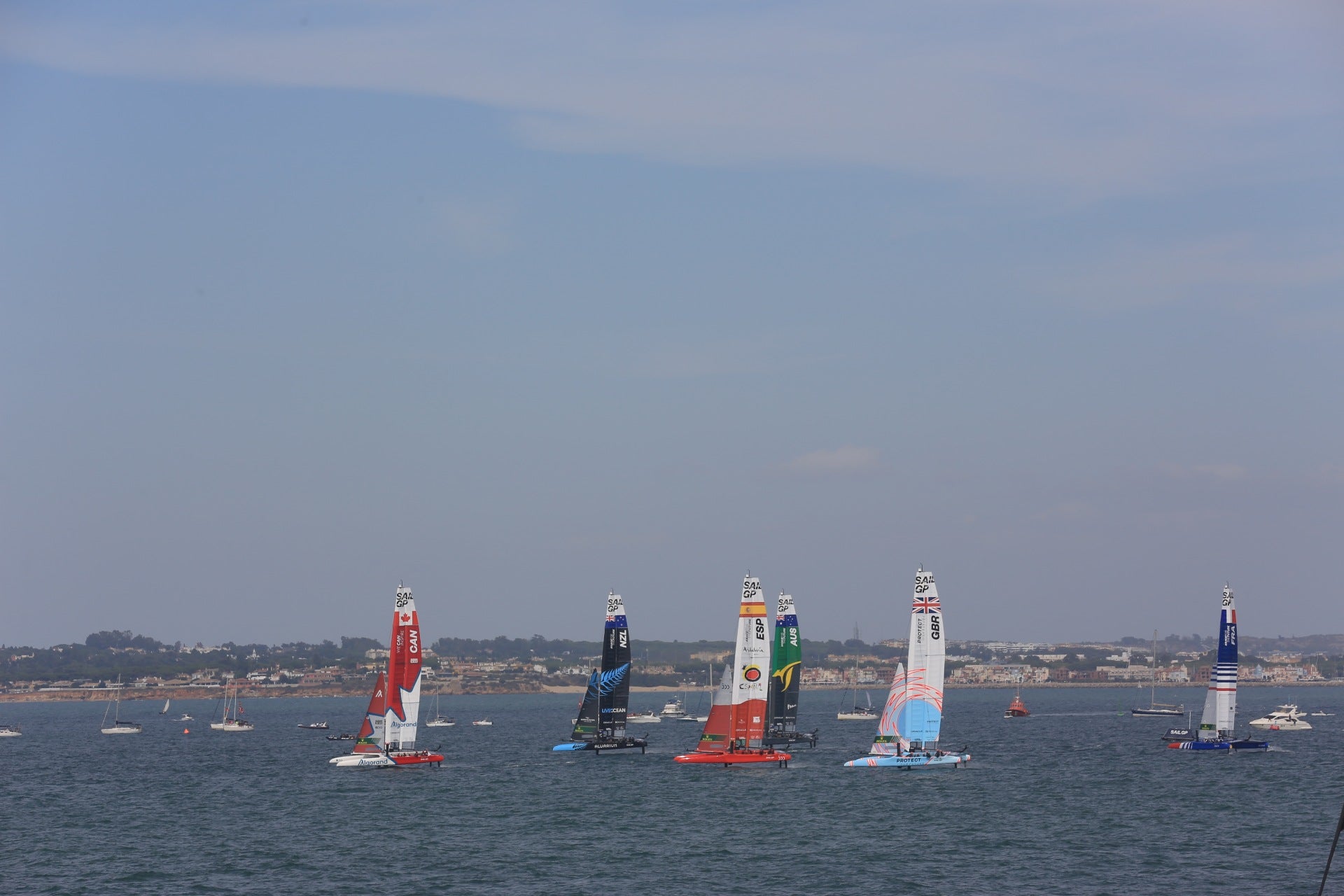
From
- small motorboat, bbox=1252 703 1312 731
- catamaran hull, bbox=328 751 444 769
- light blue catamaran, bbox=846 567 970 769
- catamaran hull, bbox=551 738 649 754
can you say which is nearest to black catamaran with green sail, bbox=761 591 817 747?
catamaran hull, bbox=551 738 649 754

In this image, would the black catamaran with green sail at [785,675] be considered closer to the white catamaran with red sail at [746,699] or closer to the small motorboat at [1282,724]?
the white catamaran with red sail at [746,699]

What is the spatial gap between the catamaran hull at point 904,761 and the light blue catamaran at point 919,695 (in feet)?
0.15

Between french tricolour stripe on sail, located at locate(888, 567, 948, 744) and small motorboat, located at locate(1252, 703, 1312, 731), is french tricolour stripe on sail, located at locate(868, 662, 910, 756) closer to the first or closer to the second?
french tricolour stripe on sail, located at locate(888, 567, 948, 744)

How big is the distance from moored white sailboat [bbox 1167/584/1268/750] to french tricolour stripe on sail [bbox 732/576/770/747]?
30.8 m

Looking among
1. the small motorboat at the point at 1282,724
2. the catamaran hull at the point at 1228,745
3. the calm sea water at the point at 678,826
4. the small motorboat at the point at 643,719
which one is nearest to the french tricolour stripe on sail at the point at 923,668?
the calm sea water at the point at 678,826

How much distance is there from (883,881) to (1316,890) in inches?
598

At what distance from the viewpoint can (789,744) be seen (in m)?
114

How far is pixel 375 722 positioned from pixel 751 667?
25.4 meters

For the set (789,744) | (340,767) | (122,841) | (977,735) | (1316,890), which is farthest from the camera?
(977,735)

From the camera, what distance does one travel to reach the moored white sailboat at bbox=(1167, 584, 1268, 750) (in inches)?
3824

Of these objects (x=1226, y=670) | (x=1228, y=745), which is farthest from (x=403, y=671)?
(x=1228, y=745)

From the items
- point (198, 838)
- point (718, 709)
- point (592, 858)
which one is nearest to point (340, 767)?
point (718, 709)

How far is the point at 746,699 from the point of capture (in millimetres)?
90312

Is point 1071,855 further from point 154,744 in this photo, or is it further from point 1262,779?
point 154,744
